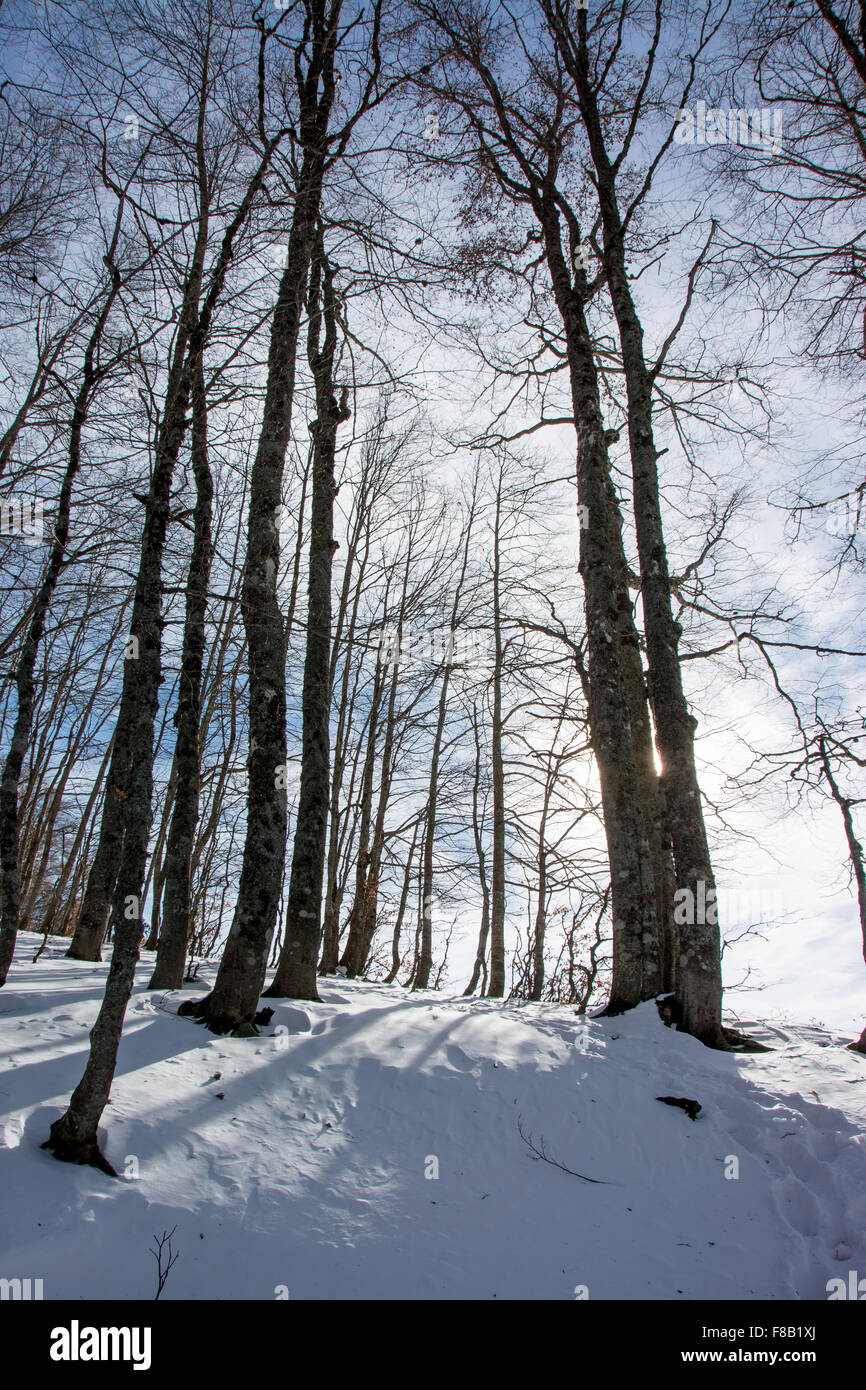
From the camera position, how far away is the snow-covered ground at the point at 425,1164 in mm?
2652

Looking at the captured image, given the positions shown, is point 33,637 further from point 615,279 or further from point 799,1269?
point 615,279

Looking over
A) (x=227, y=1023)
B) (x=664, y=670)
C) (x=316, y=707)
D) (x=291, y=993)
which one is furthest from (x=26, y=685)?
(x=664, y=670)

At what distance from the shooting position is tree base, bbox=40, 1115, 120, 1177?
2898 millimetres

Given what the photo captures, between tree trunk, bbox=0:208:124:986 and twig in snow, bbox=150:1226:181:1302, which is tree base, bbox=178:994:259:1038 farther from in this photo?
twig in snow, bbox=150:1226:181:1302

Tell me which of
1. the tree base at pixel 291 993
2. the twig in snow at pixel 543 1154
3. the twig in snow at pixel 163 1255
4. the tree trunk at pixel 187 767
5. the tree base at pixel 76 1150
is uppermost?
the tree trunk at pixel 187 767

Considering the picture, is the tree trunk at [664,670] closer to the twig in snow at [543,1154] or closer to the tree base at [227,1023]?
the twig in snow at [543,1154]

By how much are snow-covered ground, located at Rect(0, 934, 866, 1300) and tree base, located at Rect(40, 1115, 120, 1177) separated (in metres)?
0.06

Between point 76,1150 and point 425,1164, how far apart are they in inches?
71.2

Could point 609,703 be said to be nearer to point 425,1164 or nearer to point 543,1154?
point 543,1154

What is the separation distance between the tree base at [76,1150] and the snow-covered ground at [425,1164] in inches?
2.3

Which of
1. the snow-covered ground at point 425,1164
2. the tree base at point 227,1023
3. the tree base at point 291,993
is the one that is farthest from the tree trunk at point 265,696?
the tree base at point 291,993

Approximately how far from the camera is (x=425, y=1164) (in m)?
3.58
